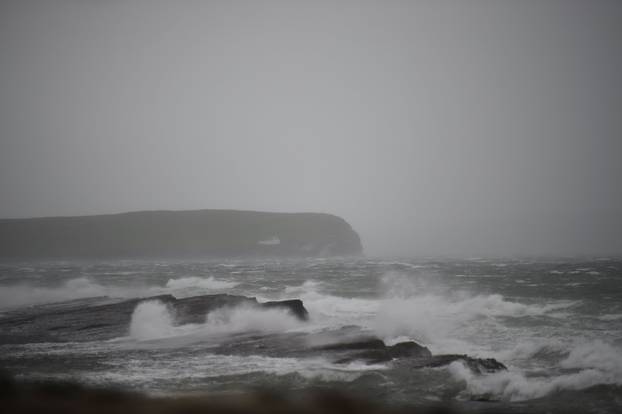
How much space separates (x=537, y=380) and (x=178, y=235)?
124748mm

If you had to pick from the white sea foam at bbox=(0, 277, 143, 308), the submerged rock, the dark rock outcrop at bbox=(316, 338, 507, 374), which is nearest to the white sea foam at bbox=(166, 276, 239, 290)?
the white sea foam at bbox=(0, 277, 143, 308)

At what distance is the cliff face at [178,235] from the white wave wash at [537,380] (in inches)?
4598

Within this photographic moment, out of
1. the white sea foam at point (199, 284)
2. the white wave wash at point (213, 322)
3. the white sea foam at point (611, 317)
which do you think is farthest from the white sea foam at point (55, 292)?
the white sea foam at point (611, 317)

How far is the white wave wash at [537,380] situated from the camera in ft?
35.2

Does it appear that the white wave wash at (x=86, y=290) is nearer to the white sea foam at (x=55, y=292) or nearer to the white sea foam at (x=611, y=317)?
the white sea foam at (x=55, y=292)

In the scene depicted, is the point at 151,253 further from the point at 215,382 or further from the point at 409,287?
the point at 215,382

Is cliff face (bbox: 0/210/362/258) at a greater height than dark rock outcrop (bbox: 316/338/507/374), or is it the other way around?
cliff face (bbox: 0/210/362/258)

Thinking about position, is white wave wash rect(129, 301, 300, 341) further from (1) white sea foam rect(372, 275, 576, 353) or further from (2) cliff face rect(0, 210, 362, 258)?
(2) cliff face rect(0, 210, 362, 258)

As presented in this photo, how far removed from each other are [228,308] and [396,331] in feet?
30.0

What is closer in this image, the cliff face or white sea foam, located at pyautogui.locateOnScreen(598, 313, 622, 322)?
white sea foam, located at pyautogui.locateOnScreen(598, 313, 622, 322)

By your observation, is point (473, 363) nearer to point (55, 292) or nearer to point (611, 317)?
point (611, 317)

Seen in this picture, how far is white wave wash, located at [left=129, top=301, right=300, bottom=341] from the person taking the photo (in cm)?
1936

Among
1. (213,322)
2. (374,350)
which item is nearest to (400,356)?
(374,350)

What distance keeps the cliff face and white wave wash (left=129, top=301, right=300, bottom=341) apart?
105055 mm
